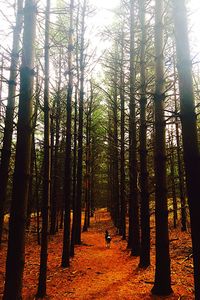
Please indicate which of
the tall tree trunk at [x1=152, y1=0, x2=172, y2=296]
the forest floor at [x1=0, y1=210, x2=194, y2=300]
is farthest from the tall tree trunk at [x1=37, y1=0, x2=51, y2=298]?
the tall tree trunk at [x1=152, y1=0, x2=172, y2=296]

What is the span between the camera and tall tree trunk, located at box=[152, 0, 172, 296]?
660 centimetres

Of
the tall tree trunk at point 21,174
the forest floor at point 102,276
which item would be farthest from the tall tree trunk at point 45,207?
the tall tree trunk at point 21,174

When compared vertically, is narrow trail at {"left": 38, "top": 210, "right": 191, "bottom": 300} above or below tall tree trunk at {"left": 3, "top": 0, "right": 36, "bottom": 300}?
below

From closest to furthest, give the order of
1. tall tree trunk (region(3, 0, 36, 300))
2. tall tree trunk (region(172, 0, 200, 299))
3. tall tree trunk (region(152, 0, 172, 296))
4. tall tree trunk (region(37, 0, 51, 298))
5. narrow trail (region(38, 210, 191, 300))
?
1. tall tree trunk (region(3, 0, 36, 300))
2. tall tree trunk (region(172, 0, 200, 299))
3. tall tree trunk (region(152, 0, 172, 296))
4. narrow trail (region(38, 210, 191, 300))
5. tall tree trunk (region(37, 0, 51, 298))

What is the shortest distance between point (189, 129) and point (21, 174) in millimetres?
2119

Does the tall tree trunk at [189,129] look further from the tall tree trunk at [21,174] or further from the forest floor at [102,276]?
the forest floor at [102,276]

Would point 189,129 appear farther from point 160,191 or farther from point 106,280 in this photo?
point 106,280

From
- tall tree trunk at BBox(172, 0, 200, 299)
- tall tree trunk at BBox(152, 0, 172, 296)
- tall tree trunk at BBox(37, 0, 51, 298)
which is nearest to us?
tall tree trunk at BBox(172, 0, 200, 299)

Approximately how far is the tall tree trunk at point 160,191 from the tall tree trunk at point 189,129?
8.35ft

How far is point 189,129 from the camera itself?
3.60m

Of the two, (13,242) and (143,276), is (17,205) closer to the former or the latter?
(13,242)

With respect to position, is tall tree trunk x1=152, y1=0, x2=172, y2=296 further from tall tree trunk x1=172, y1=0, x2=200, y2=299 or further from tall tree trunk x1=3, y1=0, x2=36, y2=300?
tall tree trunk x1=3, y1=0, x2=36, y2=300

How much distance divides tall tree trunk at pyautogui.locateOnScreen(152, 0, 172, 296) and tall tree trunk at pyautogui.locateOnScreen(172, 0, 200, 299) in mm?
2545

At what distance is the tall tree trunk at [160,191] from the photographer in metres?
6.60
